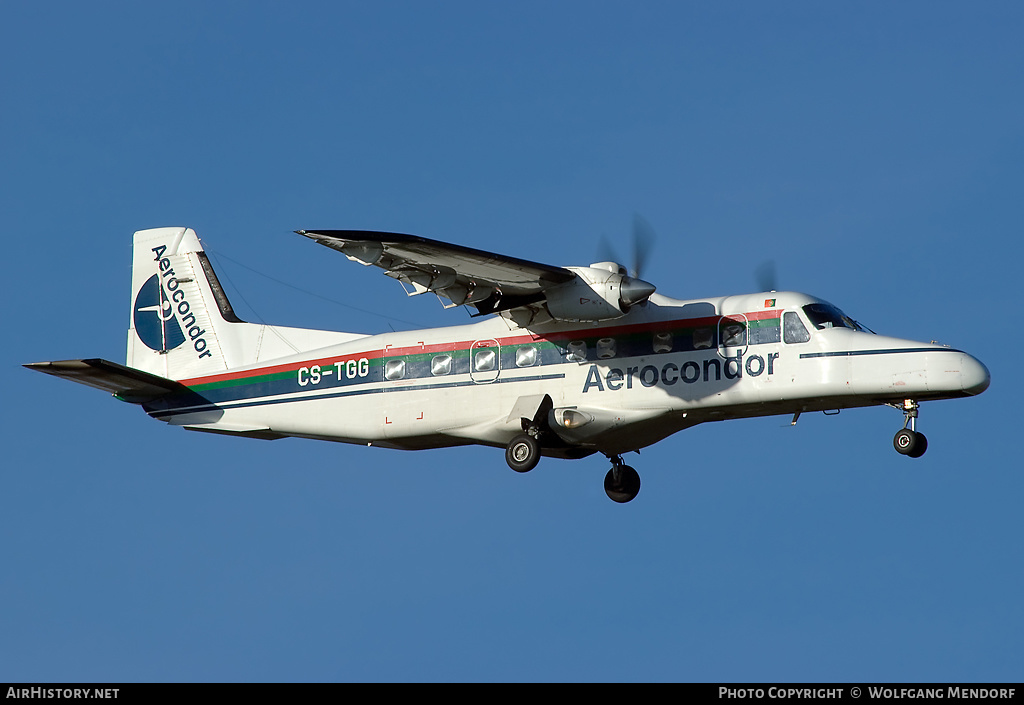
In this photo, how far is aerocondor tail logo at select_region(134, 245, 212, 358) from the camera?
25.5m

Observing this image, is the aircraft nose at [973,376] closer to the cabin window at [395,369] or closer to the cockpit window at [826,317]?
the cockpit window at [826,317]

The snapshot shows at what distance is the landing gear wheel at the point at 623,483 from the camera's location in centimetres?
2348

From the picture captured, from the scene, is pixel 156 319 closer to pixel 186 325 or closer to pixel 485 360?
pixel 186 325

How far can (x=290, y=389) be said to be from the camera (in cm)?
2391

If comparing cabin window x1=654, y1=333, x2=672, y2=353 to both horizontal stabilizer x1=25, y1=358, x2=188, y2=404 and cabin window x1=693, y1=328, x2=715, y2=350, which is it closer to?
cabin window x1=693, y1=328, x2=715, y2=350

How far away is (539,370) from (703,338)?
2680mm

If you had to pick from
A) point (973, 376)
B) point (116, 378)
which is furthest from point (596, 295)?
point (116, 378)

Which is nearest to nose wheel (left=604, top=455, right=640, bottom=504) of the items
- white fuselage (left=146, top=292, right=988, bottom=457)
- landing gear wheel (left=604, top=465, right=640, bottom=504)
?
landing gear wheel (left=604, top=465, right=640, bottom=504)

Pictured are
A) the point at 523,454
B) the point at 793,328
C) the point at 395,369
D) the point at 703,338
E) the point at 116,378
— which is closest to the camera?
the point at 793,328

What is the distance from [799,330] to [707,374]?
1.51 metres

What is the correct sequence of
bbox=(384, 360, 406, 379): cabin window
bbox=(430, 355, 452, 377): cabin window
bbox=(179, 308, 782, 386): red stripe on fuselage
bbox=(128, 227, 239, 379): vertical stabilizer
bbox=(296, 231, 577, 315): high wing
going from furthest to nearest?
bbox=(128, 227, 239, 379): vertical stabilizer < bbox=(384, 360, 406, 379): cabin window < bbox=(430, 355, 452, 377): cabin window < bbox=(179, 308, 782, 386): red stripe on fuselage < bbox=(296, 231, 577, 315): high wing

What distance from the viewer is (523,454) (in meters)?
21.5

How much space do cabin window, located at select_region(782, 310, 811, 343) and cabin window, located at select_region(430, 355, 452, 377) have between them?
5444mm
